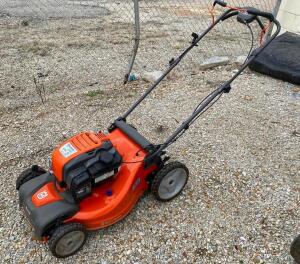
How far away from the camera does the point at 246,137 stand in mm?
4168

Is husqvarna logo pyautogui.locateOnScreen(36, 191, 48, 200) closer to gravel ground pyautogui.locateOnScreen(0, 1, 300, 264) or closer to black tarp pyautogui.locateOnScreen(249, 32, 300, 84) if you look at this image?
gravel ground pyautogui.locateOnScreen(0, 1, 300, 264)

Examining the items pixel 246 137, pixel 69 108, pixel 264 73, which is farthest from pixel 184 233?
pixel 264 73

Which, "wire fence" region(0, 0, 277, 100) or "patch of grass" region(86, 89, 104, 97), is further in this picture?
"wire fence" region(0, 0, 277, 100)

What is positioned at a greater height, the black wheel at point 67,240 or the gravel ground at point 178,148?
the black wheel at point 67,240

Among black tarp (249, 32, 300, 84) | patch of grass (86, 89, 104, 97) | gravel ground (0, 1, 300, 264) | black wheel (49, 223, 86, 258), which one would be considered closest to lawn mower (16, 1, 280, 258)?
black wheel (49, 223, 86, 258)

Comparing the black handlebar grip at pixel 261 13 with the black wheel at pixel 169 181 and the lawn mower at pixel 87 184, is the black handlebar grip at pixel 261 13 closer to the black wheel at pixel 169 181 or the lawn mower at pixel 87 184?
the lawn mower at pixel 87 184

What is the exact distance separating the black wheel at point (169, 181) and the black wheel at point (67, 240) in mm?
735

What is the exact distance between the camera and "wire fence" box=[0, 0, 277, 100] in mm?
5770

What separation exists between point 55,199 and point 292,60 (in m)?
4.34

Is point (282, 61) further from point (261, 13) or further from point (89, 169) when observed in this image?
point (89, 169)

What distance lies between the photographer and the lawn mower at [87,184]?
8.34 ft

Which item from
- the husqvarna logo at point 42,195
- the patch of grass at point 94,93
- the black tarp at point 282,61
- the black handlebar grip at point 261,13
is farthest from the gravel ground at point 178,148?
the black handlebar grip at point 261,13

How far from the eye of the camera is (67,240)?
8.58 ft

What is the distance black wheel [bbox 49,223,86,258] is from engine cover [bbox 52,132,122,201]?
0.72 ft
